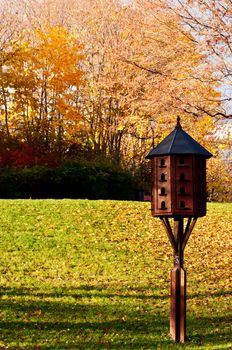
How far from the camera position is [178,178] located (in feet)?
25.2

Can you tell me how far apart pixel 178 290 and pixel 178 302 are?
147mm

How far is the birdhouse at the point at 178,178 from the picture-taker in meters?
7.58

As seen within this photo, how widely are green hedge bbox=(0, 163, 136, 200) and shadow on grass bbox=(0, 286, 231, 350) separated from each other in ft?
34.3

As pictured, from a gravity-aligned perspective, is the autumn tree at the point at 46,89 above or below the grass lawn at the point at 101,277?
above

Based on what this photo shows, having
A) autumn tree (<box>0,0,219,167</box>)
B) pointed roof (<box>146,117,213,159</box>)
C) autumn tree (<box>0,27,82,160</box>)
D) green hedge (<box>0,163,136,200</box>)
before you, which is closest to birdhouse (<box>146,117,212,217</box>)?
pointed roof (<box>146,117,213,159</box>)

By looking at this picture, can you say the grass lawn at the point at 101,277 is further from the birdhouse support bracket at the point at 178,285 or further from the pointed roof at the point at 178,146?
the pointed roof at the point at 178,146

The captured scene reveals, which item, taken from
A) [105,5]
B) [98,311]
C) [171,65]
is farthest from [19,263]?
[105,5]

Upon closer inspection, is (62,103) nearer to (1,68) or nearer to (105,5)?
(1,68)

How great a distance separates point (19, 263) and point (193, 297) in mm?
3452

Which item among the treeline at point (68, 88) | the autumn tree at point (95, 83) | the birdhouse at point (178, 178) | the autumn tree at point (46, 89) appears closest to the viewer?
the birdhouse at point (178, 178)

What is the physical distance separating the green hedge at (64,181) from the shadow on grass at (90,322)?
10443mm

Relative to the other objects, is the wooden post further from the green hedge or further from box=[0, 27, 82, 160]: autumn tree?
box=[0, 27, 82, 160]: autumn tree

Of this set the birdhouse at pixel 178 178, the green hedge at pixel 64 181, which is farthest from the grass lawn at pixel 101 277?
the green hedge at pixel 64 181

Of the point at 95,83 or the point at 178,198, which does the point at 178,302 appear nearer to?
the point at 178,198
